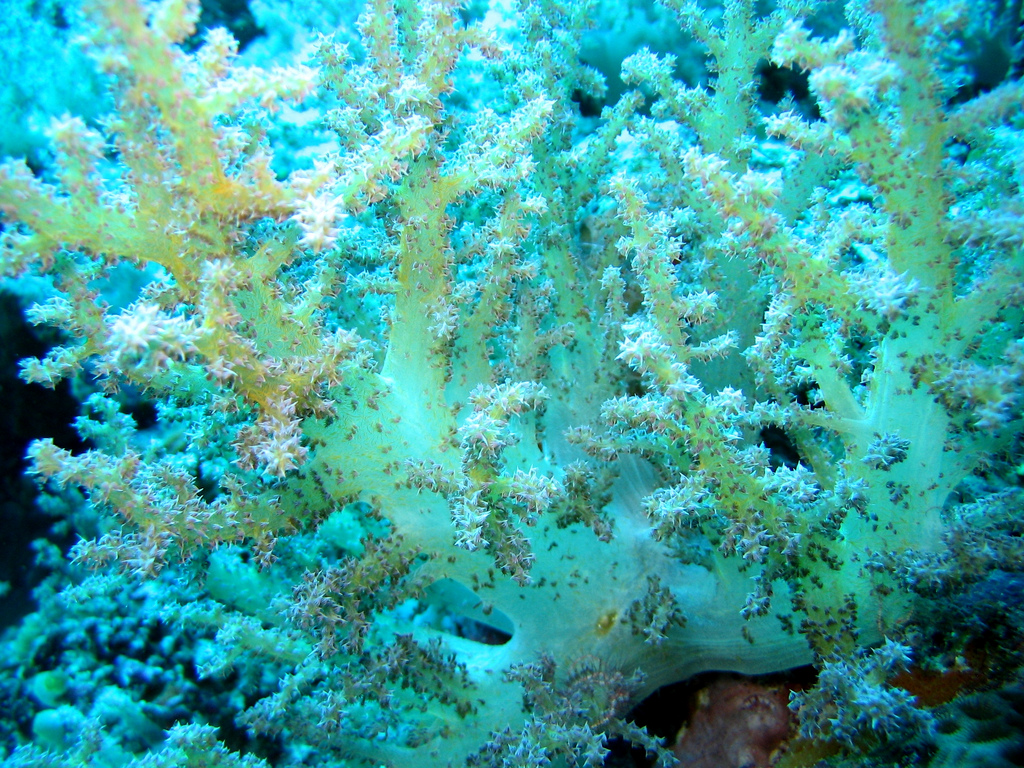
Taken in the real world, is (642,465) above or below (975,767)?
above

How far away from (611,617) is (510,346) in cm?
110

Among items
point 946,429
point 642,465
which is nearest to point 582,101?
point 642,465

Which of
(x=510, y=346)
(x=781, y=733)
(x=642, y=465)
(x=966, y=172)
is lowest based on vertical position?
(x=781, y=733)

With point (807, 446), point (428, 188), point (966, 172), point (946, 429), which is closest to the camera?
point (966, 172)

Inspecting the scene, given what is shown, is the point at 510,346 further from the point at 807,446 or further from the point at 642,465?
the point at 807,446

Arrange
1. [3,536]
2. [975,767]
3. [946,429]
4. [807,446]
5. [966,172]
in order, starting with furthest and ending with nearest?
[3,536]
[807,446]
[946,429]
[966,172]
[975,767]

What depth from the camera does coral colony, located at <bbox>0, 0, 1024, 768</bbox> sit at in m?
1.45

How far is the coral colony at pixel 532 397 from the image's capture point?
145 centimetres

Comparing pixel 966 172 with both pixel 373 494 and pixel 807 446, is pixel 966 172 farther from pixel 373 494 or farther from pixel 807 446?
pixel 373 494

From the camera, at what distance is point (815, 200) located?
7.29 ft

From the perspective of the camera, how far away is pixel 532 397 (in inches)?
80.6

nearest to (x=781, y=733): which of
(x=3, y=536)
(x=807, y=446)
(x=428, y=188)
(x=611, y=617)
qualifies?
(x=611, y=617)

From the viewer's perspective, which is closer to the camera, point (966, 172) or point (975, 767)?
point (975, 767)

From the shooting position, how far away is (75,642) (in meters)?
2.67
